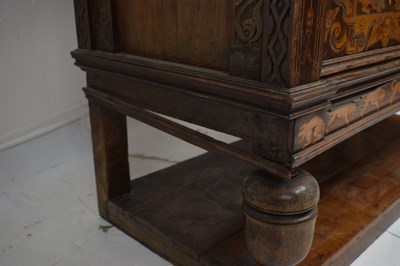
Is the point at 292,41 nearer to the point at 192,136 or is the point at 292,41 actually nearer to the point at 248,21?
the point at 248,21

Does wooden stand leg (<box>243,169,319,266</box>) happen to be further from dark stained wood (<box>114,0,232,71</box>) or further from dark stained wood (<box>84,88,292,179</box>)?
dark stained wood (<box>114,0,232,71</box>)

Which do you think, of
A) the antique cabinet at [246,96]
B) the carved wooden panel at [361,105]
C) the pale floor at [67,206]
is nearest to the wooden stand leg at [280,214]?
the antique cabinet at [246,96]

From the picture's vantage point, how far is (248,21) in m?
0.76

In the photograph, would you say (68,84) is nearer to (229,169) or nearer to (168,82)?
(229,169)

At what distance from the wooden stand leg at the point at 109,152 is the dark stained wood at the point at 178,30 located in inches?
8.7

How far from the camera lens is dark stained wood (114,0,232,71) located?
2.76 ft

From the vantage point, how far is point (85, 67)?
1.16 metres

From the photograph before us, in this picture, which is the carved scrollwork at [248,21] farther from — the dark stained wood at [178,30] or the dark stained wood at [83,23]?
the dark stained wood at [83,23]

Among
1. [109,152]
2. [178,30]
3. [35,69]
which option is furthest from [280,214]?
[35,69]

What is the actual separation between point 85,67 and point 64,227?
1.57ft

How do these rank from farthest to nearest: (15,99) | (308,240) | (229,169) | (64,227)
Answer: (15,99), (229,169), (64,227), (308,240)

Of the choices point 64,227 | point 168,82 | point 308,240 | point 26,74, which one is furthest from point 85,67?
point 308,240

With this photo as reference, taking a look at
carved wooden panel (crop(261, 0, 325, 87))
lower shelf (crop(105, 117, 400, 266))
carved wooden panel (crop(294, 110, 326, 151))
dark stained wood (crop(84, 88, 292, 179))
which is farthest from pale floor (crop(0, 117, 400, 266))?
carved wooden panel (crop(261, 0, 325, 87))

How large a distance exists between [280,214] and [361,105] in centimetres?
30
